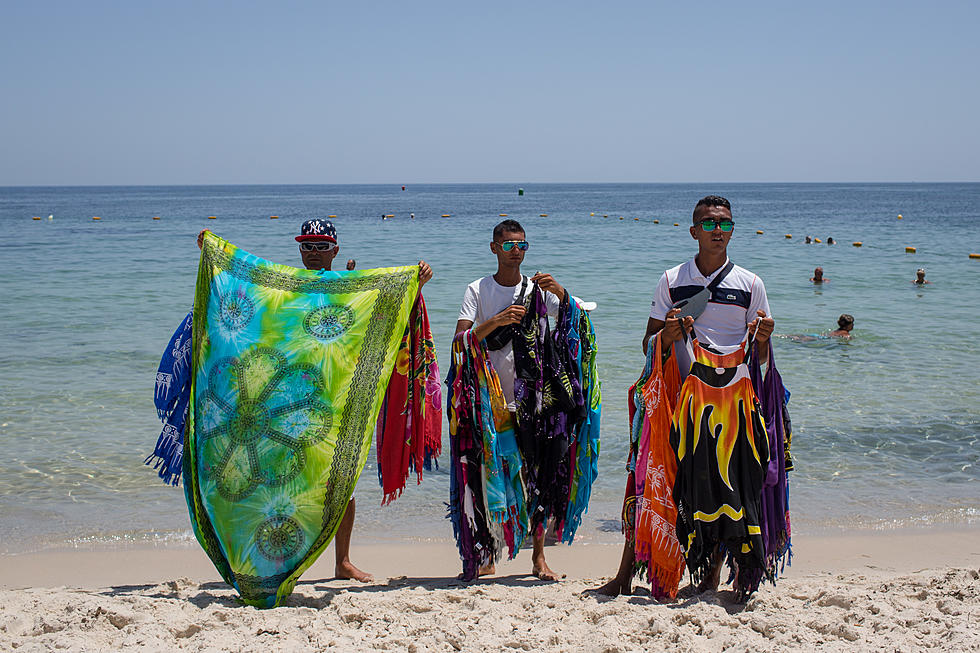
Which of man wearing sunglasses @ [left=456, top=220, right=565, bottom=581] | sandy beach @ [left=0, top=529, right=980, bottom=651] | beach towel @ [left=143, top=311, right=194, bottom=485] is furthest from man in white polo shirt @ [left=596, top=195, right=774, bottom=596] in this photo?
beach towel @ [left=143, top=311, right=194, bottom=485]

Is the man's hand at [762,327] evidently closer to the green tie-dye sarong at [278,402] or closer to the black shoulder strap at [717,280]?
the black shoulder strap at [717,280]

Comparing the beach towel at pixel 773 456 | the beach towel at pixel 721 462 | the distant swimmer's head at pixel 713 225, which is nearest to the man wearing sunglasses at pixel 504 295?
the distant swimmer's head at pixel 713 225

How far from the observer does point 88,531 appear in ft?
19.0

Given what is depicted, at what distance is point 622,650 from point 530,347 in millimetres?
1549

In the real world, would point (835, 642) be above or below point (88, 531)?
above

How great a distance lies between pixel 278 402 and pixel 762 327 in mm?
2216

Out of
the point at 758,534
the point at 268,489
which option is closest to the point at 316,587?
the point at 268,489

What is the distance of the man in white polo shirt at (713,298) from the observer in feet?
12.6

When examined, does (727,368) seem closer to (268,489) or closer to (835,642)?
(835,642)

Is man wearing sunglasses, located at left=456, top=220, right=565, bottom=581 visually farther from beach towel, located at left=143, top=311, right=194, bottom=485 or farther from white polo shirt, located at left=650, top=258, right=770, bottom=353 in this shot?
beach towel, located at left=143, top=311, right=194, bottom=485

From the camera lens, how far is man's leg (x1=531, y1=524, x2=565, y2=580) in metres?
4.56

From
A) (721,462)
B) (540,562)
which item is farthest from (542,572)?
(721,462)

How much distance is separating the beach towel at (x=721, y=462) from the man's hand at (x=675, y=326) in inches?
2.7

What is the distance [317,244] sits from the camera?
4395mm
